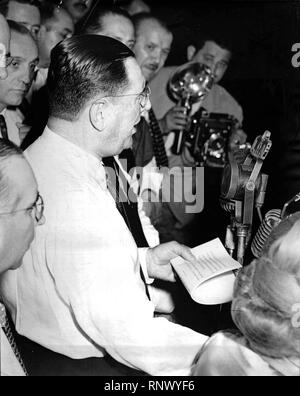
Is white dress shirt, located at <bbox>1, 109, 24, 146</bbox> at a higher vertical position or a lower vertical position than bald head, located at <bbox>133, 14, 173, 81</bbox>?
lower

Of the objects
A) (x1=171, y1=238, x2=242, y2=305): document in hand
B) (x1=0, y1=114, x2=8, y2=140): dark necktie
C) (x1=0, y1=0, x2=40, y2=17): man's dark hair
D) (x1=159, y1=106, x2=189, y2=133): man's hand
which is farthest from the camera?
(x1=159, y1=106, x2=189, y2=133): man's hand

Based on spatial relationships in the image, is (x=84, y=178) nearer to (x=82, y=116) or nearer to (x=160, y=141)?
(x=82, y=116)

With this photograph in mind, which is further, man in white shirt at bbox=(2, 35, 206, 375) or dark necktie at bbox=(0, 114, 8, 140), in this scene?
dark necktie at bbox=(0, 114, 8, 140)

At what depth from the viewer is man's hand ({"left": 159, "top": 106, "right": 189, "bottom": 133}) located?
2.24 meters

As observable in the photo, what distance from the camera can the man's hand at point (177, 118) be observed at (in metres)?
2.24

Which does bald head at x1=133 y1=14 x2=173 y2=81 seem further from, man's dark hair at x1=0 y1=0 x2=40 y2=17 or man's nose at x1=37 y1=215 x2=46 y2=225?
man's nose at x1=37 y1=215 x2=46 y2=225

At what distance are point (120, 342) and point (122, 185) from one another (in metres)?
0.58

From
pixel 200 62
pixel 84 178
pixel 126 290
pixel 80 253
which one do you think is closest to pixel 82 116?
pixel 84 178

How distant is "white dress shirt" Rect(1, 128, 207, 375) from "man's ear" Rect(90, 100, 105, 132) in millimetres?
76

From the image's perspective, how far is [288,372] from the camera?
89cm

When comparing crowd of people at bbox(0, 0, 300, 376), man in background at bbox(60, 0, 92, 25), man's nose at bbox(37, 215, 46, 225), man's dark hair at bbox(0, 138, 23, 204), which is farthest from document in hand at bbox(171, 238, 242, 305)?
man in background at bbox(60, 0, 92, 25)

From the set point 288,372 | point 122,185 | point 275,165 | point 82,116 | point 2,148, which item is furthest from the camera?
point 275,165

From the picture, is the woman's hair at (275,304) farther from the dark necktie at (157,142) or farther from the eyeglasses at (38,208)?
the dark necktie at (157,142)

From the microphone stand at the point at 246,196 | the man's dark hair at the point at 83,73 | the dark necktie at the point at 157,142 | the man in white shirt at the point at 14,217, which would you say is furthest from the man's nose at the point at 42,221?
the dark necktie at the point at 157,142
